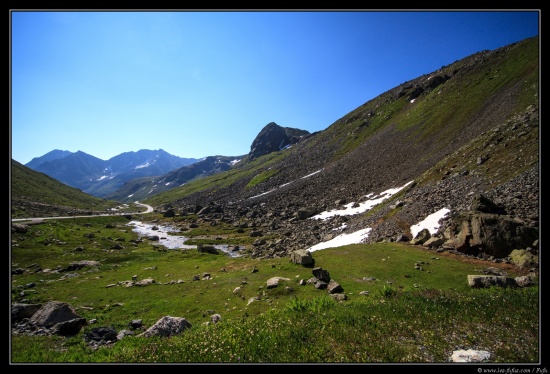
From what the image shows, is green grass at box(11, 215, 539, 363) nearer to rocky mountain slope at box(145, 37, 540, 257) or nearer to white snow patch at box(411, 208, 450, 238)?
white snow patch at box(411, 208, 450, 238)

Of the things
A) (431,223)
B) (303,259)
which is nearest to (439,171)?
(431,223)

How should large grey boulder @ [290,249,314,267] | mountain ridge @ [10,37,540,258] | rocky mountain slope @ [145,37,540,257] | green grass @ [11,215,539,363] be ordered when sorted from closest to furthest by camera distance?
green grass @ [11,215,539,363] → large grey boulder @ [290,249,314,267] → rocky mountain slope @ [145,37,540,257] → mountain ridge @ [10,37,540,258]

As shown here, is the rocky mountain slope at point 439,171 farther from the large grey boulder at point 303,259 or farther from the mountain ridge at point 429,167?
the large grey boulder at point 303,259

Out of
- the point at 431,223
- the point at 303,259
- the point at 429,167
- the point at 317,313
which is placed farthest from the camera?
the point at 429,167

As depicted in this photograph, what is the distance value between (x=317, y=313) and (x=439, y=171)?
170ft

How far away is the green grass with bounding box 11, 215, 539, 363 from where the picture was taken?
928 centimetres

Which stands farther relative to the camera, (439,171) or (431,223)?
(439,171)

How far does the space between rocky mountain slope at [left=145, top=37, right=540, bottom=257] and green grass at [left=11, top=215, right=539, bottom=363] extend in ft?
24.5

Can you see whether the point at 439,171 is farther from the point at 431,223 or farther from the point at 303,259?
the point at 303,259

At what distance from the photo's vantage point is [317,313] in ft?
43.1

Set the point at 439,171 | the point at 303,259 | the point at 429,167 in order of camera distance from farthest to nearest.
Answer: the point at 429,167
the point at 439,171
the point at 303,259

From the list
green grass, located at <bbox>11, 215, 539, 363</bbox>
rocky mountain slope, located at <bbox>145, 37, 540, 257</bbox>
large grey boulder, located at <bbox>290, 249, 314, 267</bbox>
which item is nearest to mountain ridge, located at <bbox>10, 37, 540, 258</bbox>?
rocky mountain slope, located at <bbox>145, 37, 540, 257</bbox>
